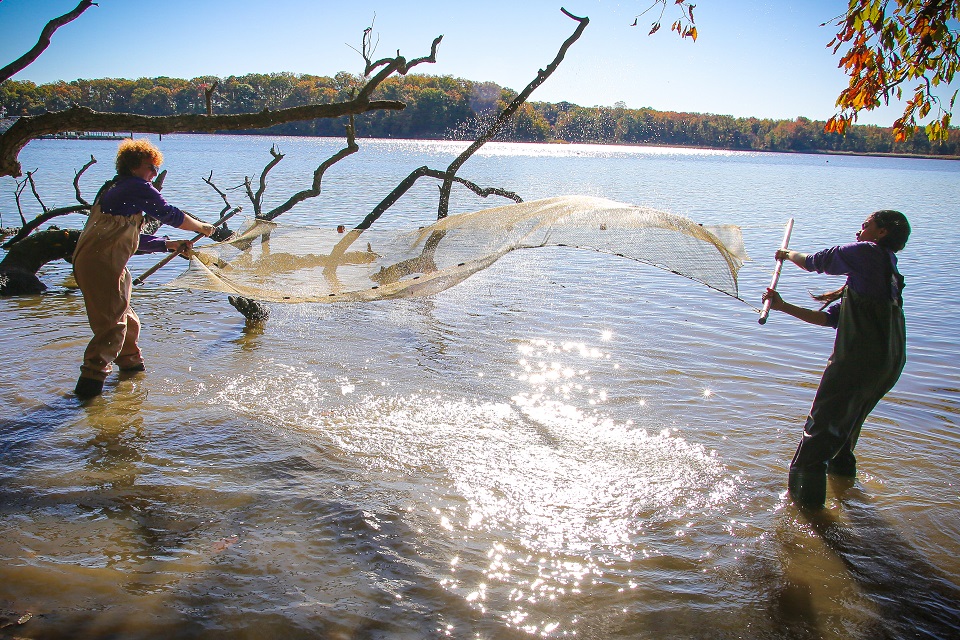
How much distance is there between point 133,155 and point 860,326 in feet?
16.2

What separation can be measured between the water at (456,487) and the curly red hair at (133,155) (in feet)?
6.06

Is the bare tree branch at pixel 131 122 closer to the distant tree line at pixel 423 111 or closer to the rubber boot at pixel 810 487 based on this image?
the rubber boot at pixel 810 487

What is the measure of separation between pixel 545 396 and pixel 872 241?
9.81 ft

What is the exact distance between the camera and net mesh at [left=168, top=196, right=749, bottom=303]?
4.98 metres

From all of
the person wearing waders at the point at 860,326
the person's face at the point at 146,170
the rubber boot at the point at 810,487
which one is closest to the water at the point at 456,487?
the rubber boot at the point at 810,487

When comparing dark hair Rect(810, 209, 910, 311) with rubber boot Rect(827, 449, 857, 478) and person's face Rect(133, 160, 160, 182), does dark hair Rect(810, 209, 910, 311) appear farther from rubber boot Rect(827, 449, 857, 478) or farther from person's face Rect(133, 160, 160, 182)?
person's face Rect(133, 160, 160, 182)

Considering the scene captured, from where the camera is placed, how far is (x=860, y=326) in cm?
357

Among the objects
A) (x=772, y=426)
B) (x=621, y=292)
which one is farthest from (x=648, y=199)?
(x=772, y=426)

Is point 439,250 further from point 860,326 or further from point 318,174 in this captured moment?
point 318,174

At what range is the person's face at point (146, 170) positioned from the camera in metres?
4.82

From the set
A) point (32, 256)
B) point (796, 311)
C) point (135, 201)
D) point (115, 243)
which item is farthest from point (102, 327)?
point (32, 256)

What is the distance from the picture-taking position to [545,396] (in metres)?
5.88

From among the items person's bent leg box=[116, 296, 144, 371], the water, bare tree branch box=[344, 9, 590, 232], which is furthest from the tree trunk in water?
bare tree branch box=[344, 9, 590, 232]

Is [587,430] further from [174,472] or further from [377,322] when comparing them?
[377,322]
